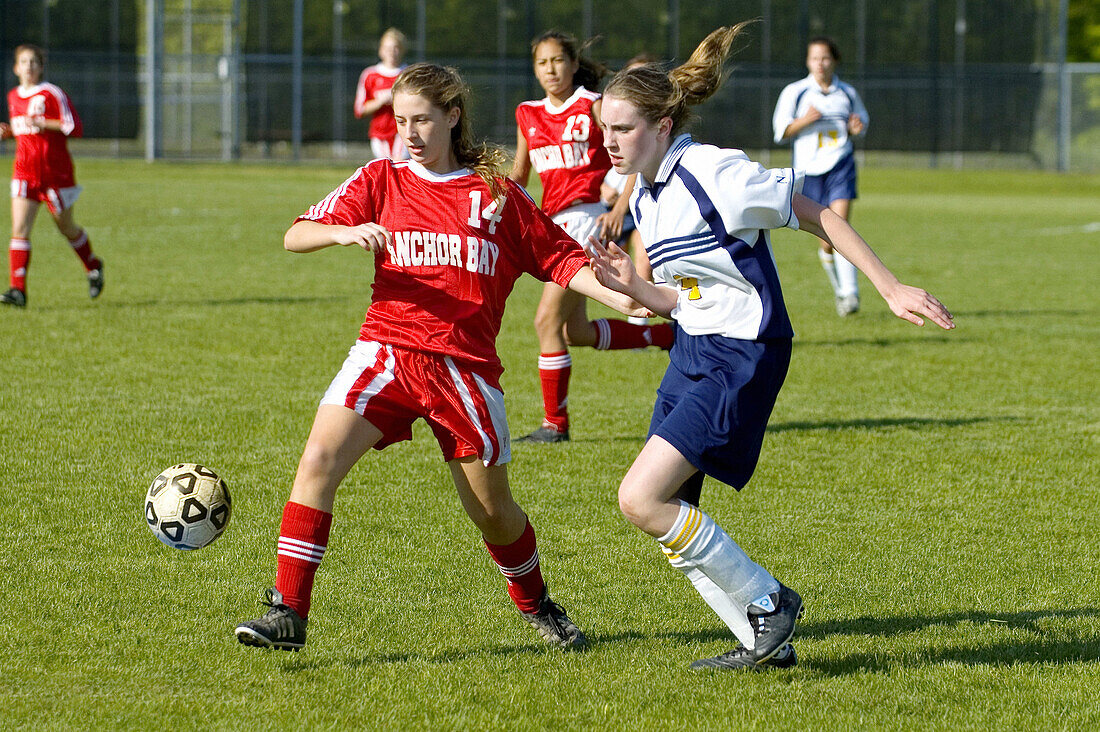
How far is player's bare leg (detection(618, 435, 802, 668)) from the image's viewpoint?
3947mm

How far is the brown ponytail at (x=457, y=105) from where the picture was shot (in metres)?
4.13

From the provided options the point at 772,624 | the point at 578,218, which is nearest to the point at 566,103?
the point at 578,218

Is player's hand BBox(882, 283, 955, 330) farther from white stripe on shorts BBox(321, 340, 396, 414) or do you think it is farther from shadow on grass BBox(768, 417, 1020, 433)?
shadow on grass BBox(768, 417, 1020, 433)

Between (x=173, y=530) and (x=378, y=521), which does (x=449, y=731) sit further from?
(x=378, y=521)

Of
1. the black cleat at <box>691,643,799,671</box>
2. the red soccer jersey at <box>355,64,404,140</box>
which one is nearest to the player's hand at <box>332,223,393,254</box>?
the black cleat at <box>691,643,799,671</box>

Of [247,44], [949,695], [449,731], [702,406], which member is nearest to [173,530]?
[449,731]

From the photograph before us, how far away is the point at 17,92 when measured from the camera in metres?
11.8

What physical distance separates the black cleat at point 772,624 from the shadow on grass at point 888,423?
3.72 m

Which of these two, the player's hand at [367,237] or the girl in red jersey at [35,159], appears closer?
the player's hand at [367,237]

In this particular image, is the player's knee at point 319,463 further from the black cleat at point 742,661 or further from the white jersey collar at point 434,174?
the black cleat at point 742,661

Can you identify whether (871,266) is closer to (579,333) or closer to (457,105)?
(457,105)

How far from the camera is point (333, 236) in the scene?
3996mm

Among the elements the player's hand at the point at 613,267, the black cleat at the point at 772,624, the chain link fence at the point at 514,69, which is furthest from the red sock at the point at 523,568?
the chain link fence at the point at 514,69

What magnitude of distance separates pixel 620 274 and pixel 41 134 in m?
9.12
